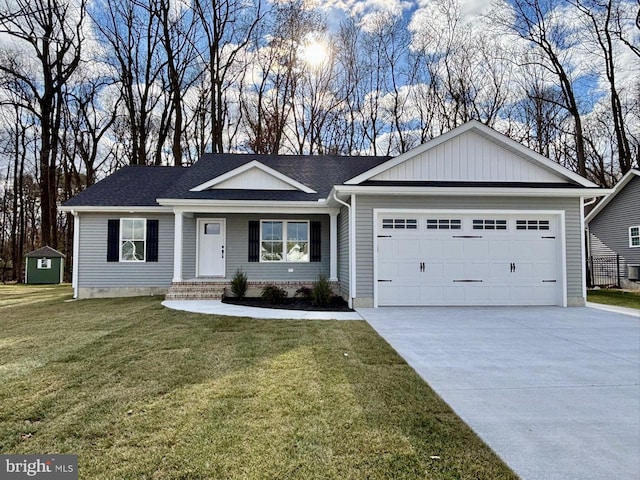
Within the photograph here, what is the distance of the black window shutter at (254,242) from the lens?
11.7m

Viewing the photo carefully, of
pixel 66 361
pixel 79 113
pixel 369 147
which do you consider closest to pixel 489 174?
pixel 66 361

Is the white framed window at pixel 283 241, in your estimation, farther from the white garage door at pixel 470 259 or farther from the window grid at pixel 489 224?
the window grid at pixel 489 224

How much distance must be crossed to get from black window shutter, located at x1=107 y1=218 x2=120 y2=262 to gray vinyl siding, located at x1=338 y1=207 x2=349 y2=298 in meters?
6.95

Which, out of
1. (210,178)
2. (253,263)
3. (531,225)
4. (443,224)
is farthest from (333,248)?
(531,225)

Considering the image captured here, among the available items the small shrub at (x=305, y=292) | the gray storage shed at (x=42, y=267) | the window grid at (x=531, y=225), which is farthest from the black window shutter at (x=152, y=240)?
the window grid at (x=531, y=225)

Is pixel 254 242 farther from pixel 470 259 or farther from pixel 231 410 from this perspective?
pixel 231 410

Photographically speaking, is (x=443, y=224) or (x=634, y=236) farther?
(x=634, y=236)

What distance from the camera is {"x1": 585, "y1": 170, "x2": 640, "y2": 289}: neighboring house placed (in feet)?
53.8

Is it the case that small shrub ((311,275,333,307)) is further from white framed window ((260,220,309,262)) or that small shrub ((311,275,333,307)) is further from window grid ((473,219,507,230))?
window grid ((473,219,507,230))

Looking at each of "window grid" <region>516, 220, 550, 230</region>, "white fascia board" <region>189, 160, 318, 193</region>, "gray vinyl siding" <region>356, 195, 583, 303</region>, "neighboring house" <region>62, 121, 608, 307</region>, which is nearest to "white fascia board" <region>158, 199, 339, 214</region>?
"neighboring house" <region>62, 121, 608, 307</region>

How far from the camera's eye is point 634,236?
1667 cm

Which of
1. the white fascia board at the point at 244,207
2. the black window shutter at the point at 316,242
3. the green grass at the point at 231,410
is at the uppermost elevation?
the white fascia board at the point at 244,207

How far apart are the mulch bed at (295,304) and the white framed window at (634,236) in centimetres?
1496

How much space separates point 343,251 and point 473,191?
3643 millimetres
